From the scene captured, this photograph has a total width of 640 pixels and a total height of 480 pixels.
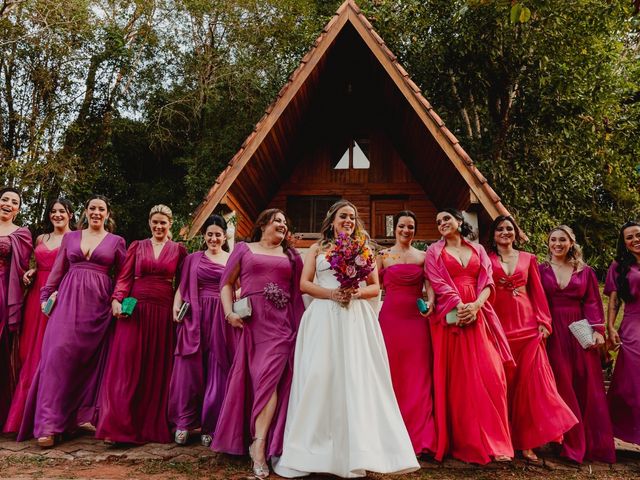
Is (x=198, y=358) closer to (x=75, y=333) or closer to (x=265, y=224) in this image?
(x=75, y=333)

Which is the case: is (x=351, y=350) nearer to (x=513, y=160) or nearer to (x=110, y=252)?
(x=110, y=252)

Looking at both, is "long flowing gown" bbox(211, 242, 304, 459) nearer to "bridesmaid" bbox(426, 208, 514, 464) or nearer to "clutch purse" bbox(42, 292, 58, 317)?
"bridesmaid" bbox(426, 208, 514, 464)

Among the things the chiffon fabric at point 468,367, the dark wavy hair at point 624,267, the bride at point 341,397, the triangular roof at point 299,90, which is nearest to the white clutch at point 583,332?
the dark wavy hair at point 624,267

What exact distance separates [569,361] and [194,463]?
3701 millimetres

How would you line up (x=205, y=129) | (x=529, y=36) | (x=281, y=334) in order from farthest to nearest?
(x=205, y=129), (x=529, y=36), (x=281, y=334)

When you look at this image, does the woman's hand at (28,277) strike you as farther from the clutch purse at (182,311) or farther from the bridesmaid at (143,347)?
the clutch purse at (182,311)

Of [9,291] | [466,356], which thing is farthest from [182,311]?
[466,356]

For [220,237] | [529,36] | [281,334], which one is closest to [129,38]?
[529,36]

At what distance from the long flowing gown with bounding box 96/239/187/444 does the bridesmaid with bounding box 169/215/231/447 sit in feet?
0.53

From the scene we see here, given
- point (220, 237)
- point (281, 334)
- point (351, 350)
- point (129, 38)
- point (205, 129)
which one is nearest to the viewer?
point (351, 350)

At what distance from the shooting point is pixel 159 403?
516 centimetres

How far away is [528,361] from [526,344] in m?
0.17

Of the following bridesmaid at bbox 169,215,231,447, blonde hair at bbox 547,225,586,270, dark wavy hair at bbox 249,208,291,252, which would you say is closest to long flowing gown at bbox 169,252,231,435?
bridesmaid at bbox 169,215,231,447

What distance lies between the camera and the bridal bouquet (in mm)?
3977
